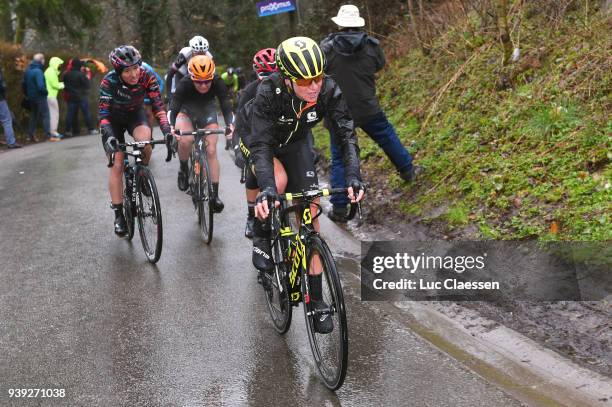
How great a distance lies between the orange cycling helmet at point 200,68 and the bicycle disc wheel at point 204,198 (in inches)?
35.7

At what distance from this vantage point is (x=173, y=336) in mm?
5496

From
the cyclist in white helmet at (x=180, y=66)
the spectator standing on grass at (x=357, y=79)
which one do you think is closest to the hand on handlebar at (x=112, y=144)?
the spectator standing on grass at (x=357, y=79)

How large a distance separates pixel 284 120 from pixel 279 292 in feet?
4.34

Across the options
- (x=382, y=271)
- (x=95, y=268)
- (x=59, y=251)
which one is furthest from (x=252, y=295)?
(x=59, y=251)

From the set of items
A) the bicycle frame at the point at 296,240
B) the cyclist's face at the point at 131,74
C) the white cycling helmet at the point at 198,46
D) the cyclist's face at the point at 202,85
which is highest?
the white cycling helmet at the point at 198,46

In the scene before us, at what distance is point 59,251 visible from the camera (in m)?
7.97

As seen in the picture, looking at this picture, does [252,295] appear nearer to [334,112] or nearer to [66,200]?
[334,112]

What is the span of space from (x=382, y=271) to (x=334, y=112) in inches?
91.4

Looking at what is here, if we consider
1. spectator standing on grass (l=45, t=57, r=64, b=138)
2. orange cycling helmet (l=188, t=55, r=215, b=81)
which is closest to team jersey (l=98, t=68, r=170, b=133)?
orange cycling helmet (l=188, t=55, r=215, b=81)

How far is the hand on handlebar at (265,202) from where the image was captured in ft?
14.3

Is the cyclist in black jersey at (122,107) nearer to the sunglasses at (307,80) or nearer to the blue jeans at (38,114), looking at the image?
the sunglasses at (307,80)

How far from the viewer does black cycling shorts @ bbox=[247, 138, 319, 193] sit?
5.32m

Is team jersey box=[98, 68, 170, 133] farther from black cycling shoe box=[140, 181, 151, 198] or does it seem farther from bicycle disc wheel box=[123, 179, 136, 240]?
bicycle disc wheel box=[123, 179, 136, 240]

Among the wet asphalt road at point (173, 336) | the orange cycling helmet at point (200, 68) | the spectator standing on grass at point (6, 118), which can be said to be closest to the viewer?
the wet asphalt road at point (173, 336)
